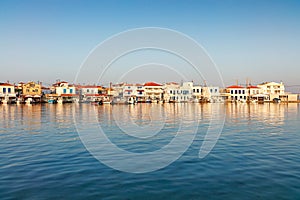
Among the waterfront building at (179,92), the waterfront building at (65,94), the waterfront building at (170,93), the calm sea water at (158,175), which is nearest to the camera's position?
the calm sea water at (158,175)

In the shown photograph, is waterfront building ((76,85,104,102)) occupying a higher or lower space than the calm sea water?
higher

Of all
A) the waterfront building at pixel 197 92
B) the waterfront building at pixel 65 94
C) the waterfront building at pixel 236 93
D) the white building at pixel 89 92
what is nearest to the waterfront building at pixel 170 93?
the waterfront building at pixel 197 92

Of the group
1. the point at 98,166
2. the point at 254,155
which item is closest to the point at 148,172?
the point at 98,166

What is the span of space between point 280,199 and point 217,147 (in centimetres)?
669

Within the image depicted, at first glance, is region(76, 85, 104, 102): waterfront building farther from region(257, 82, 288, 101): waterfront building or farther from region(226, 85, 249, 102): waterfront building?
region(257, 82, 288, 101): waterfront building

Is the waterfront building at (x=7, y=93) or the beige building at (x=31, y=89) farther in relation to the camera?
the beige building at (x=31, y=89)

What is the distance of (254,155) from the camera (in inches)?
447

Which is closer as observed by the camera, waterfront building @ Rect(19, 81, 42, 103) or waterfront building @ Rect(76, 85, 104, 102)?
waterfront building @ Rect(19, 81, 42, 103)

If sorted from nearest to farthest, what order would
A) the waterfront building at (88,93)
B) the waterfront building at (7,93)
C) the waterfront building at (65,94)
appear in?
the waterfront building at (7,93) < the waterfront building at (65,94) < the waterfront building at (88,93)

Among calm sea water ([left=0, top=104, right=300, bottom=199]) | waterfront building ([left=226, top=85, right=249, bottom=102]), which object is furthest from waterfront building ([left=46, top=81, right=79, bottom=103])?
calm sea water ([left=0, top=104, right=300, bottom=199])

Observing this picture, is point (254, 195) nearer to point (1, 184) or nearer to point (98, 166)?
point (98, 166)

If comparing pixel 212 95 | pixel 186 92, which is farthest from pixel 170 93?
pixel 212 95

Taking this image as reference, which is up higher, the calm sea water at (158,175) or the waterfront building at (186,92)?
the waterfront building at (186,92)

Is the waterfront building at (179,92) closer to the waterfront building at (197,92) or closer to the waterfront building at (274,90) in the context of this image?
the waterfront building at (197,92)
